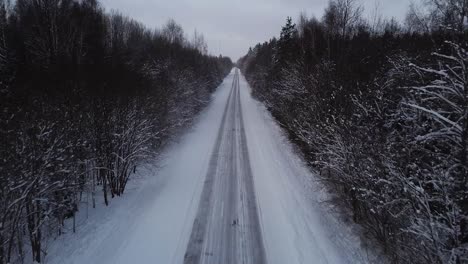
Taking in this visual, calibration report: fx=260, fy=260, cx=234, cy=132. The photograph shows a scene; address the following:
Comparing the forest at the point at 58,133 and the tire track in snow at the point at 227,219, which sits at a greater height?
the forest at the point at 58,133

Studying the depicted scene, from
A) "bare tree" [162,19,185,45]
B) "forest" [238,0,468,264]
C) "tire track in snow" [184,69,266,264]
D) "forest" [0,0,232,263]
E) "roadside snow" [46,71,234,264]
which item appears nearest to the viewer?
"forest" [238,0,468,264]

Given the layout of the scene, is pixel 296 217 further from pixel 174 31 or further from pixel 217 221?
pixel 174 31

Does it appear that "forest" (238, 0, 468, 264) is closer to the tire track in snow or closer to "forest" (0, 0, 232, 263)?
the tire track in snow

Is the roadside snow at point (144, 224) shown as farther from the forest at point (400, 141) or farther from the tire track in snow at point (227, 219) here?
the forest at point (400, 141)

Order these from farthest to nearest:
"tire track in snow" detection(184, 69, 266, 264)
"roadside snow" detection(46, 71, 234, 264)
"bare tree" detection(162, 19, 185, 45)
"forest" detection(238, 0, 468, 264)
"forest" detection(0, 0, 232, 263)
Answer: "bare tree" detection(162, 19, 185, 45)
"tire track in snow" detection(184, 69, 266, 264)
"roadside snow" detection(46, 71, 234, 264)
"forest" detection(0, 0, 232, 263)
"forest" detection(238, 0, 468, 264)

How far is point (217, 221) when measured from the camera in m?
8.49

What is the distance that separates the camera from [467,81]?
15.5ft

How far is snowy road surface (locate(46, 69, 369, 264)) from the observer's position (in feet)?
22.8

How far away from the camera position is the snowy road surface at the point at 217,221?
6.95m

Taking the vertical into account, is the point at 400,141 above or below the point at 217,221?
above

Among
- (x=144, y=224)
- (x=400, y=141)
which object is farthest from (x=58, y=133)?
(x=400, y=141)

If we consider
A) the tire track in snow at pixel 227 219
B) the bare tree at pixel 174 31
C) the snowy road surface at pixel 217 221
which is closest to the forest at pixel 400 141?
the snowy road surface at pixel 217 221

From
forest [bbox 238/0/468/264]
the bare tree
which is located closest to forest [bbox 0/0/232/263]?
forest [bbox 238/0/468/264]

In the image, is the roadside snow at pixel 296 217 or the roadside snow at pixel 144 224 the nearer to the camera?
the roadside snow at pixel 144 224
